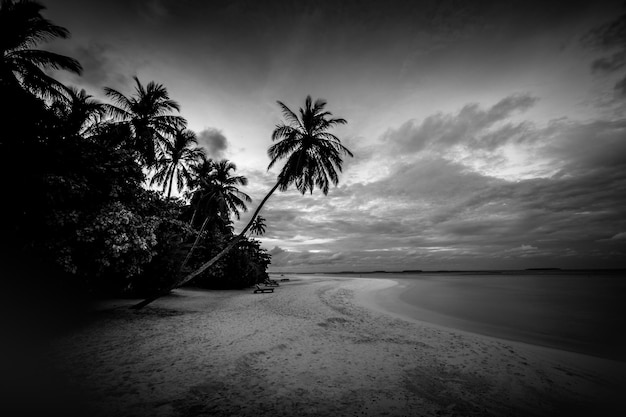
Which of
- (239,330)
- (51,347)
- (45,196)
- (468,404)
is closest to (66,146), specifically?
(45,196)

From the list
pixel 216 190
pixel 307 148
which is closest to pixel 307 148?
pixel 307 148

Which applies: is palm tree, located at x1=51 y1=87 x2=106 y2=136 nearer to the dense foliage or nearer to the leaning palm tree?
the dense foliage

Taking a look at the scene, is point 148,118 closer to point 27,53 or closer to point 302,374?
point 27,53

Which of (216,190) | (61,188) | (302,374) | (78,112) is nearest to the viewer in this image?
(302,374)

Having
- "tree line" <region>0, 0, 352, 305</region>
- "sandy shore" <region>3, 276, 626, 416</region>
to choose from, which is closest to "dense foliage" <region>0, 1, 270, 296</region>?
"tree line" <region>0, 0, 352, 305</region>

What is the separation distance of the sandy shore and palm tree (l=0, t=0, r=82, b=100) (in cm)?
887

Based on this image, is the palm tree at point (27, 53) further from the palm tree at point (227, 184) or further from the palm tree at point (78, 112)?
the palm tree at point (227, 184)

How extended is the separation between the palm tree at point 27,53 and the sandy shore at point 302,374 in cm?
887

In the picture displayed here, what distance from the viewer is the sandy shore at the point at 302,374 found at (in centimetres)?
443

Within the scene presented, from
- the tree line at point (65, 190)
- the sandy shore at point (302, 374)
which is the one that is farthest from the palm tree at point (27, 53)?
the sandy shore at point (302, 374)

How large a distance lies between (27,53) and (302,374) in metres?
15.1

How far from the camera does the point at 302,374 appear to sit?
5.75 metres

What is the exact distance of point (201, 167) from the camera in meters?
23.8

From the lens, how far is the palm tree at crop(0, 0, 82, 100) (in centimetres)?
875
